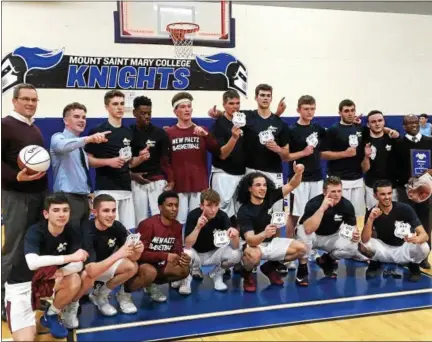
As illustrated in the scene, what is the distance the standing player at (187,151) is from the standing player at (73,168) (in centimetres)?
93

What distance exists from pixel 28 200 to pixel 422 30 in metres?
9.14

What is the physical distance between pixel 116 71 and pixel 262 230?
436 cm

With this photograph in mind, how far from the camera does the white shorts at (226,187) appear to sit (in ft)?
18.0

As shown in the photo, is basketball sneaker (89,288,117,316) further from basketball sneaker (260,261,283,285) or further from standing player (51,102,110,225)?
basketball sneaker (260,261,283,285)

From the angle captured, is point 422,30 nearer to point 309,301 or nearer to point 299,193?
point 299,193

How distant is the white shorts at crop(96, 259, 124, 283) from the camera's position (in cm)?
436

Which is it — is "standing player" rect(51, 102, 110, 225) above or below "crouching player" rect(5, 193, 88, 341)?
above

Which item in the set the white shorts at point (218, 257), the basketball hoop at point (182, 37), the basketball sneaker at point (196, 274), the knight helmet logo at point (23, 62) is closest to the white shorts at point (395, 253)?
the white shorts at point (218, 257)

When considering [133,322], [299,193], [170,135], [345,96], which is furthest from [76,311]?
[345,96]

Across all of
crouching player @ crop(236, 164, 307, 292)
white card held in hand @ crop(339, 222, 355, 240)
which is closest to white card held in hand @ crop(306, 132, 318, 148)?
crouching player @ crop(236, 164, 307, 292)

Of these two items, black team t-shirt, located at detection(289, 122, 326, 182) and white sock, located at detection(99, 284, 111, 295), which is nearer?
white sock, located at detection(99, 284, 111, 295)

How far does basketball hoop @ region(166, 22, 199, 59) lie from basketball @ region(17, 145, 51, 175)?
4630 mm

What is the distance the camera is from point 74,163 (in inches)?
183

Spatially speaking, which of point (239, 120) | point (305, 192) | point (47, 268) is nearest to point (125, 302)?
point (47, 268)
